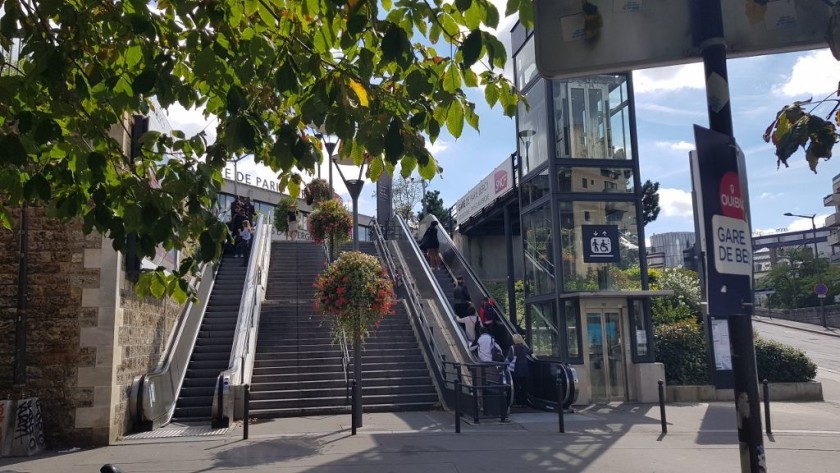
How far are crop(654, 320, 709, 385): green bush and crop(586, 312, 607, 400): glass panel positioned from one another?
6.65 ft

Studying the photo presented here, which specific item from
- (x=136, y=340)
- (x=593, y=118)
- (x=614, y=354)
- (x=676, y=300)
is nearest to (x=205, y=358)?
(x=136, y=340)

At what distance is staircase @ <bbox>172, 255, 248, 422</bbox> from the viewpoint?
13625 millimetres

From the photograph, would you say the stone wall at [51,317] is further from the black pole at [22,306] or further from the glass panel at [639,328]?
the glass panel at [639,328]

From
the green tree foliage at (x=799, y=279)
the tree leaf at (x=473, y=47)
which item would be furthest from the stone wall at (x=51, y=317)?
the green tree foliage at (x=799, y=279)

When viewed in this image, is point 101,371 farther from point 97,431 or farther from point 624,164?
point 624,164

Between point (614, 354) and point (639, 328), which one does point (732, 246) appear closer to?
point (614, 354)

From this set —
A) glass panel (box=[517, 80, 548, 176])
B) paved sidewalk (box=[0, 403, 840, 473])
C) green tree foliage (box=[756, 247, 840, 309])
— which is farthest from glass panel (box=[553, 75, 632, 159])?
green tree foliage (box=[756, 247, 840, 309])

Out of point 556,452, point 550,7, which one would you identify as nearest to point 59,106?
point 550,7

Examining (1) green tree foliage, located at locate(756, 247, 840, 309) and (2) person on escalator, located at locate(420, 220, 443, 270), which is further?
(1) green tree foliage, located at locate(756, 247, 840, 309)

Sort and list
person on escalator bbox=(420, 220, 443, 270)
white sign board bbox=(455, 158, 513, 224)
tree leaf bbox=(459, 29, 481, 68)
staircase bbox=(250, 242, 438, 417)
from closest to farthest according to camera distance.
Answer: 1. tree leaf bbox=(459, 29, 481, 68)
2. staircase bbox=(250, 242, 438, 417)
3. white sign board bbox=(455, 158, 513, 224)
4. person on escalator bbox=(420, 220, 443, 270)

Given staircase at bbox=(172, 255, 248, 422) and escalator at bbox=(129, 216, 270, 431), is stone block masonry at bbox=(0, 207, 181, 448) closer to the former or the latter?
escalator at bbox=(129, 216, 270, 431)

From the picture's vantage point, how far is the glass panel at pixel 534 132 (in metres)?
17.6

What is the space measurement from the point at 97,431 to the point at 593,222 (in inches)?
451

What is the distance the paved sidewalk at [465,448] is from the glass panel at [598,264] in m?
3.88
